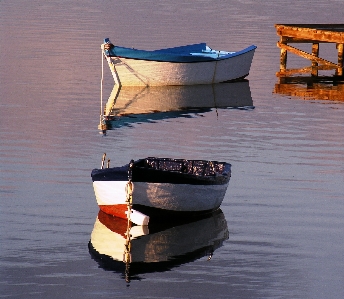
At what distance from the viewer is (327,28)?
46125 mm

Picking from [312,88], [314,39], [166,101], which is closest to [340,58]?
[314,39]

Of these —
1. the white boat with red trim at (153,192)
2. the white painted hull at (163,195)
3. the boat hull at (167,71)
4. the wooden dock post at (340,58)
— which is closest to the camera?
the white boat with red trim at (153,192)

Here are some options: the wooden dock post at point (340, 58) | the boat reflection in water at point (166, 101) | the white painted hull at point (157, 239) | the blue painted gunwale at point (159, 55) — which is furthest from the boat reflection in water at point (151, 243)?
the wooden dock post at point (340, 58)

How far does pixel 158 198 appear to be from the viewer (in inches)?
774

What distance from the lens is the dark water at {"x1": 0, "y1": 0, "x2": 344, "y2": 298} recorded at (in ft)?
54.6

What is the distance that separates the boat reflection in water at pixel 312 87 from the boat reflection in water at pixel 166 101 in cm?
140

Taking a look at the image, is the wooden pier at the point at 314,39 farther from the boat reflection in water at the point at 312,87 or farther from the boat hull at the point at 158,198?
the boat hull at the point at 158,198

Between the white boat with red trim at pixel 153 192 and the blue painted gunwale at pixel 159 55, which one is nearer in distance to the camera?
the white boat with red trim at pixel 153 192

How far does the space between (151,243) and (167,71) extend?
872 inches

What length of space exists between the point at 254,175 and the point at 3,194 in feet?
18.2

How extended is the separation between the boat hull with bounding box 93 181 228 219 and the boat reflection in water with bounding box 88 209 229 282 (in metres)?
0.24

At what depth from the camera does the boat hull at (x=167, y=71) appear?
132 ft

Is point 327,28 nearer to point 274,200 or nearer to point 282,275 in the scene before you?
point 274,200

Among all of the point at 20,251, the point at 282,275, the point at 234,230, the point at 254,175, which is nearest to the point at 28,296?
the point at 20,251
